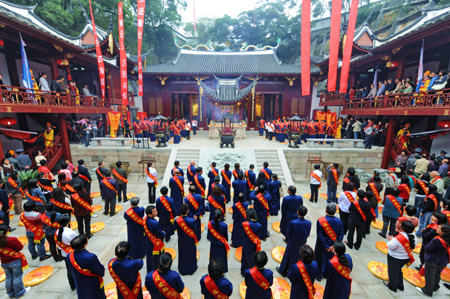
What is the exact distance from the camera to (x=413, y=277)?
4641 mm

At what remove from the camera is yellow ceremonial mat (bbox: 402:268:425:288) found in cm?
446

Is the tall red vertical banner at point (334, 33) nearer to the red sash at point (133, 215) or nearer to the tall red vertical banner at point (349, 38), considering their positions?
the tall red vertical banner at point (349, 38)

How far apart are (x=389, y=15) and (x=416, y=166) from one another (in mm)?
29601

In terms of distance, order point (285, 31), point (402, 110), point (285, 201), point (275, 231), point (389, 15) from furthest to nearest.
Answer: point (285, 31) → point (389, 15) → point (402, 110) → point (275, 231) → point (285, 201)

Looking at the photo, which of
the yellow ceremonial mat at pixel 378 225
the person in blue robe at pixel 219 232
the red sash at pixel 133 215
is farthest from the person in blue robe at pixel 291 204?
the red sash at pixel 133 215

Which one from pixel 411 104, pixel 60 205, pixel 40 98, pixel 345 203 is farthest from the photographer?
pixel 411 104

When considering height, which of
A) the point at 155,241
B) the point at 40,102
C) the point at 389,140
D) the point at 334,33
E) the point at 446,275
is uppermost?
the point at 334,33

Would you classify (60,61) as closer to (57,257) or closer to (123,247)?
(57,257)

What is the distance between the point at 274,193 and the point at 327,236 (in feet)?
7.91

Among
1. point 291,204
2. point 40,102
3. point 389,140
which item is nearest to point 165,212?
point 291,204

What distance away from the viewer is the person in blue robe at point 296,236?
4273mm

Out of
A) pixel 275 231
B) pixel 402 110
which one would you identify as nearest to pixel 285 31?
pixel 402 110

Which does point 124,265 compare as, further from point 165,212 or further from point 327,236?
point 327,236

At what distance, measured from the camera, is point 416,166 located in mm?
8891
